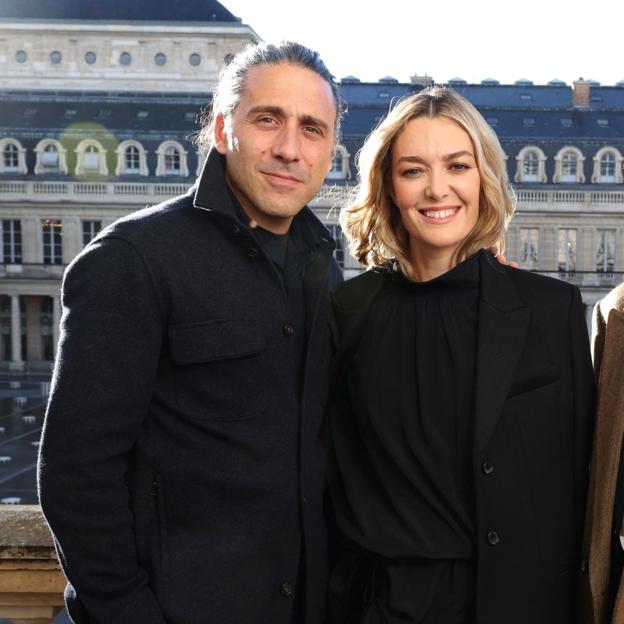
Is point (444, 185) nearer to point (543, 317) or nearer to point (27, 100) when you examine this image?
point (543, 317)

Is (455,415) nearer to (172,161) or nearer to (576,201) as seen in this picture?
(172,161)

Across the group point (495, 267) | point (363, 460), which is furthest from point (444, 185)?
point (363, 460)

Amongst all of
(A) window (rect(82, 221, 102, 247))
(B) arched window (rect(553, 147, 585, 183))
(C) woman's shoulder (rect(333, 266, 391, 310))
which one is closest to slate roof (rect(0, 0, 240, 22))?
(A) window (rect(82, 221, 102, 247))

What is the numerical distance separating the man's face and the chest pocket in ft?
1.17

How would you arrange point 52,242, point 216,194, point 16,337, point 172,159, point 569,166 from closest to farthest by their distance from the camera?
point 216,194 → point 16,337 → point 172,159 → point 569,166 → point 52,242

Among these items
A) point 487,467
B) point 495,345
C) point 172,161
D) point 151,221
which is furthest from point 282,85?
point 172,161

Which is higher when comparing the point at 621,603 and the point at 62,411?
the point at 62,411

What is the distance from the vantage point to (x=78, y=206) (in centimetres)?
3819

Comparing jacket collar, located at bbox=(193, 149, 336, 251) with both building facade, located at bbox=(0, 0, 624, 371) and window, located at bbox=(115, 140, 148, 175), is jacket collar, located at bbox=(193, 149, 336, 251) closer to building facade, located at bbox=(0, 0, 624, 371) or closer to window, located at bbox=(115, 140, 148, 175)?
building facade, located at bbox=(0, 0, 624, 371)

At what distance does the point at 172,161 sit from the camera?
122 feet

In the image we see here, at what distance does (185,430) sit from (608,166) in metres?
37.8

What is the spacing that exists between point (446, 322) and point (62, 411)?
104 centimetres

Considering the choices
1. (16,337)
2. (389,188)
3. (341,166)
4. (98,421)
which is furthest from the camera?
(16,337)

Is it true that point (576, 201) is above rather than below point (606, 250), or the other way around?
above
